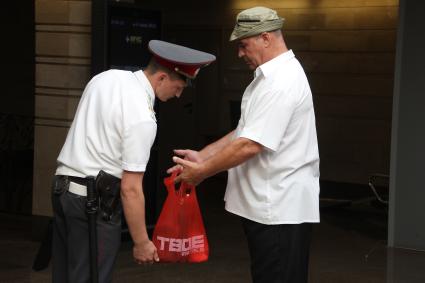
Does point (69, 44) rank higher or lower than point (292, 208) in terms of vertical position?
higher

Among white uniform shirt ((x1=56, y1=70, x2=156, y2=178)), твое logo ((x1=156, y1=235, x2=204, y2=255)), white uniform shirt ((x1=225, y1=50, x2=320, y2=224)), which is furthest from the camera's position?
твое logo ((x1=156, y1=235, x2=204, y2=255))

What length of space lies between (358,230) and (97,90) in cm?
628

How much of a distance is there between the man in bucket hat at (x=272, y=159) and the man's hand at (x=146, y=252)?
502 millimetres

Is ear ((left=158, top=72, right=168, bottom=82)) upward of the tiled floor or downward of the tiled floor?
upward

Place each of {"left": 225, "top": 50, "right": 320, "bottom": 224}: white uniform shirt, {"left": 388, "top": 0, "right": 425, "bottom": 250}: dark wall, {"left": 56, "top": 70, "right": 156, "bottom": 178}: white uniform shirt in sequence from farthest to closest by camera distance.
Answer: {"left": 388, "top": 0, "right": 425, "bottom": 250}: dark wall → {"left": 225, "top": 50, "right": 320, "bottom": 224}: white uniform shirt → {"left": 56, "top": 70, "right": 156, "bottom": 178}: white uniform shirt

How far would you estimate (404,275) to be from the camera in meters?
7.82

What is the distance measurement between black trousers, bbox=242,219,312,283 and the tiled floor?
2.70 meters

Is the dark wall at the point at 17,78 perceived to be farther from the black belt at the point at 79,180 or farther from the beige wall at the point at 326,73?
the black belt at the point at 79,180

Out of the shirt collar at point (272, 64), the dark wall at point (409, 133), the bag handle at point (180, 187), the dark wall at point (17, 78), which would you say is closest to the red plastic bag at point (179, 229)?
the bag handle at point (180, 187)

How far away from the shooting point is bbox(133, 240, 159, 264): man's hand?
13.9ft

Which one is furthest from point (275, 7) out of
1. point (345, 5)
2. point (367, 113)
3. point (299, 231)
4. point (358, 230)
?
point (299, 231)

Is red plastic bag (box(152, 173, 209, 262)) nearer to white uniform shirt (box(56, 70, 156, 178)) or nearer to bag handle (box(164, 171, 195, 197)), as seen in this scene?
bag handle (box(164, 171, 195, 197))

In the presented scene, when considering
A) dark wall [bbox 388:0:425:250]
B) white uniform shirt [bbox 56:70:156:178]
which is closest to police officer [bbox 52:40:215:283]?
white uniform shirt [bbox 56:70:156:178]

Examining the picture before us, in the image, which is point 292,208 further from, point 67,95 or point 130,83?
point 67,95
